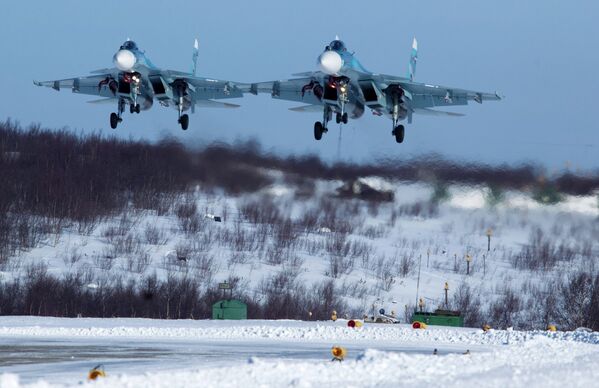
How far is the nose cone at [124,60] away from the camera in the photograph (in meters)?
40.0

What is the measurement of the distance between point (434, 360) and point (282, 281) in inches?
1838

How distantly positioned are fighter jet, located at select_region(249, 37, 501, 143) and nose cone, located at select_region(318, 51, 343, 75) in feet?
0.33

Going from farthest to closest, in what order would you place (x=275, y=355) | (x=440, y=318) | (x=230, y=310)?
(x=230, y=310) < (x=440, y=318) < (x=275, y=355)

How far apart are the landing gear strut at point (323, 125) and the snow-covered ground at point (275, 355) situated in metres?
7.41

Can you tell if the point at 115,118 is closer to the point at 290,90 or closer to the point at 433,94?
the point at 290,90

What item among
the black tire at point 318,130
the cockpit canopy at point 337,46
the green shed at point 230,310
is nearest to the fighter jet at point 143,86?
the black tire at point 318,130

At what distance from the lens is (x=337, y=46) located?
38.2 meters

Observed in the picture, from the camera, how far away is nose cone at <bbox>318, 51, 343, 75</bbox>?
3619cm

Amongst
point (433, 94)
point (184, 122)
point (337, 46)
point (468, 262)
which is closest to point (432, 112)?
point (433, 94)

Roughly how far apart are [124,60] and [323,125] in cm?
781

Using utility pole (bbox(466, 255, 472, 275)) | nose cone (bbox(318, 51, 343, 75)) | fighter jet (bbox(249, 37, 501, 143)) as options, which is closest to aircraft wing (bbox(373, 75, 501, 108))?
fighter jet (bbox(249, 37, 501, 143))

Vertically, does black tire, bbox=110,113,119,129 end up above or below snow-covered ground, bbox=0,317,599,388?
above

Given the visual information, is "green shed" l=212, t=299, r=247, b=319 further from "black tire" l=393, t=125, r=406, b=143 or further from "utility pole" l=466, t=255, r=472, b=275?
"utility pole" l=466, t=255, r=472, b=275

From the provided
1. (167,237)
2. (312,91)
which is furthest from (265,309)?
(312,91)
